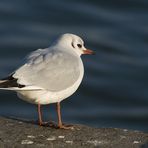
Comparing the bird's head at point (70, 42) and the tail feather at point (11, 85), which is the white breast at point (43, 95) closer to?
the tail feather at point (11, 85)

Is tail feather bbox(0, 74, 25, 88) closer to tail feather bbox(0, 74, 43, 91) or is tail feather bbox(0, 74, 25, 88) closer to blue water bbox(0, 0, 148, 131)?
tail feather bbox(0, 74, 43, 91)

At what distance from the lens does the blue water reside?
10.3m

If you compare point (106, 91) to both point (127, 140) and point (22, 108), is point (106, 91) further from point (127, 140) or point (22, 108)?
point (127, 140)

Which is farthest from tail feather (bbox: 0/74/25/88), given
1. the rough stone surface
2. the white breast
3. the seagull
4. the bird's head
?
the bird's head

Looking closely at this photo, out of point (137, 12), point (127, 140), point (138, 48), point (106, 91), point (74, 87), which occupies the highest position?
point (137, 12)

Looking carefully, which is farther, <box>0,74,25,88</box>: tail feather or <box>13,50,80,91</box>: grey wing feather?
<box>13,50,80,91</box>: grey wing feather

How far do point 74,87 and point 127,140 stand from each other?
835 millimetres

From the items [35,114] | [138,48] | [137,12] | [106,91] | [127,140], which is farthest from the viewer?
[137,12]

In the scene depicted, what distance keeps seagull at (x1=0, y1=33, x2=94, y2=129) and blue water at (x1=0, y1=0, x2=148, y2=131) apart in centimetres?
280

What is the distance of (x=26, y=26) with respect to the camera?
12.2 meters

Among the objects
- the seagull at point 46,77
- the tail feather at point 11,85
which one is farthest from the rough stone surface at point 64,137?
the tail feather at point 11,85

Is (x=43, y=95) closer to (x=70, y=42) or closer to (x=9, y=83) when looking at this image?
(x=9, y=83)

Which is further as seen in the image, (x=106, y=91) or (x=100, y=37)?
(x=100, y=37)

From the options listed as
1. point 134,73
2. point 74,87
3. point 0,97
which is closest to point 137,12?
point 134,73
